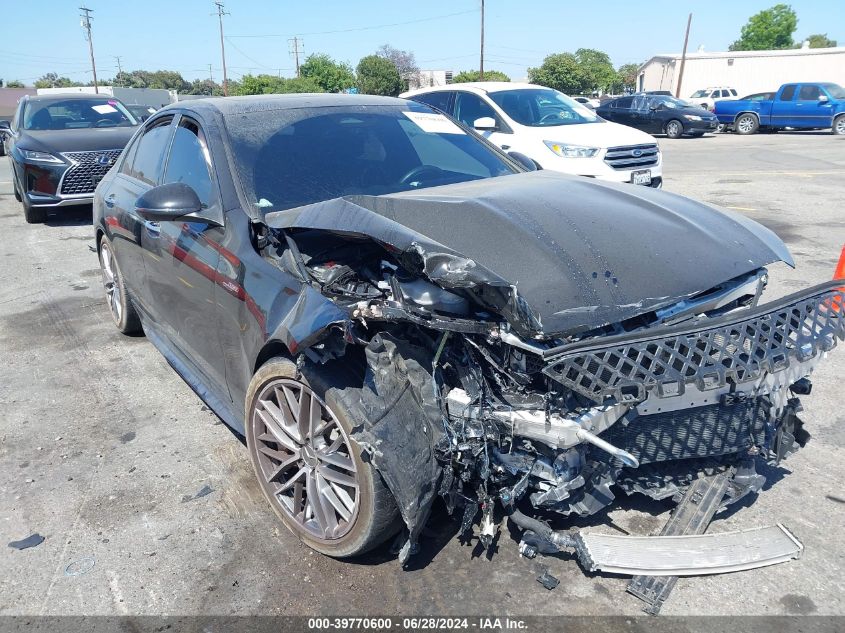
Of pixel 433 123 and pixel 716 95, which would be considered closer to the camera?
pixel 433 123

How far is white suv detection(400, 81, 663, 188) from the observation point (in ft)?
29.8

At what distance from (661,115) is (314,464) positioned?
24.3m

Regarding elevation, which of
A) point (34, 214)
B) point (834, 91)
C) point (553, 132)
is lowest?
point (34, 214)

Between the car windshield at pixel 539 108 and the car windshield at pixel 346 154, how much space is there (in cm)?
623

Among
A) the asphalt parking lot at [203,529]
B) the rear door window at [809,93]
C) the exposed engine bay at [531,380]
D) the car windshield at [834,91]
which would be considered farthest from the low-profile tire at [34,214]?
the car windshield at [834,91]

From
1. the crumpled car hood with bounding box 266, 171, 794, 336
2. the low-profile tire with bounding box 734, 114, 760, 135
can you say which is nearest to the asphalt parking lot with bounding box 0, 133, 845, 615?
the crumpled car hood with bounding box 266, 171, 794, 336

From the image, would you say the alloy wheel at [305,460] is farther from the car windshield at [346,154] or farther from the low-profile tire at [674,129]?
the low-profile tire at [674,129]

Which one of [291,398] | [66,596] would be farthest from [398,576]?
[66,596]

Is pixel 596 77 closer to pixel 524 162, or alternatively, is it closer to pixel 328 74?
pixel 328 74

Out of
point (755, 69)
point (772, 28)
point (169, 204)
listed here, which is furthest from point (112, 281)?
point (772, 28)

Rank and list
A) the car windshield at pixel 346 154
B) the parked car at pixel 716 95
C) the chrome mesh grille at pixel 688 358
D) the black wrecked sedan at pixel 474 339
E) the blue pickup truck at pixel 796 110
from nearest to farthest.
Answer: the chrome mesh grille at pixel 688 358 < the black wrecked sedan at pixel 474 339 < the car windshield at pixel 346 154 < the blue pickup truck at pixel 796 110 < the parked car at pixel 716 95

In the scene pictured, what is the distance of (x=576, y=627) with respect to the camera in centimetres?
227

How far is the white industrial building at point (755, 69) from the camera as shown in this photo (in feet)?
149

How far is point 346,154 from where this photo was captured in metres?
3.45
